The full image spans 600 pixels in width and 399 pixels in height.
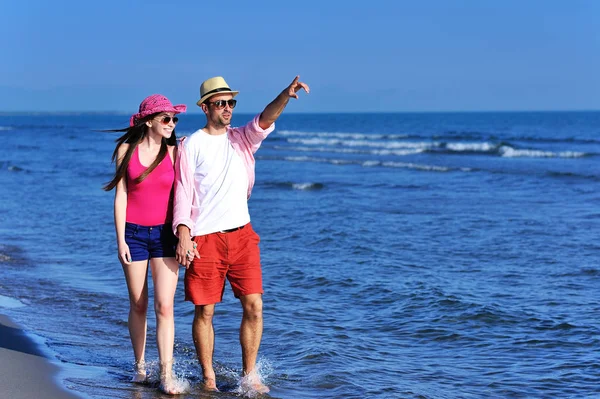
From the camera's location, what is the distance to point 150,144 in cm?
473

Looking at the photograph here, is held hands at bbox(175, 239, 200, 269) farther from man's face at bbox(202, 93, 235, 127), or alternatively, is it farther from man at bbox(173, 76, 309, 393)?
man's face at bbox(202, 93, 235, 127)

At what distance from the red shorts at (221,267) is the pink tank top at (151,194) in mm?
286

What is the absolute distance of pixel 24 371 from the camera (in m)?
4.86

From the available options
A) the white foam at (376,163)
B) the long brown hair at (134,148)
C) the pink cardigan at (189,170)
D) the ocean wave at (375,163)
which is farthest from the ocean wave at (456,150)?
the long brown hair at (134,148)

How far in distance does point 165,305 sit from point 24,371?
41.2 inches

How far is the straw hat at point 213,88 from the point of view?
4.60m

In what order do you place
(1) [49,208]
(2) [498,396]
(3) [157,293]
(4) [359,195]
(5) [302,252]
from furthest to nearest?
(4) [359,195]
(1) [49,208]
(5) [302,252]
(2) [498,396]
(3) [157,293]

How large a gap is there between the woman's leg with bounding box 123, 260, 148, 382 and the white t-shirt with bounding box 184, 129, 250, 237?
1.47 feet

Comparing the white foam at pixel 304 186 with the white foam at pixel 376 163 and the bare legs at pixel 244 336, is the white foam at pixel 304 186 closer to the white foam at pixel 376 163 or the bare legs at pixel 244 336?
the white foam at pixel 376 163

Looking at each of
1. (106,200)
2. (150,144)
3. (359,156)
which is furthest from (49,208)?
(359,156)

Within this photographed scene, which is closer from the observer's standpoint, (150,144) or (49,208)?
(150,144)

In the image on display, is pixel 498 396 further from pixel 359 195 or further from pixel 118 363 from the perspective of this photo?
pixel 359 195

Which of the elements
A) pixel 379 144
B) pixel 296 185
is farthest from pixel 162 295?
pixel 379 144

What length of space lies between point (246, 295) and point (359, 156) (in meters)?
29.1
